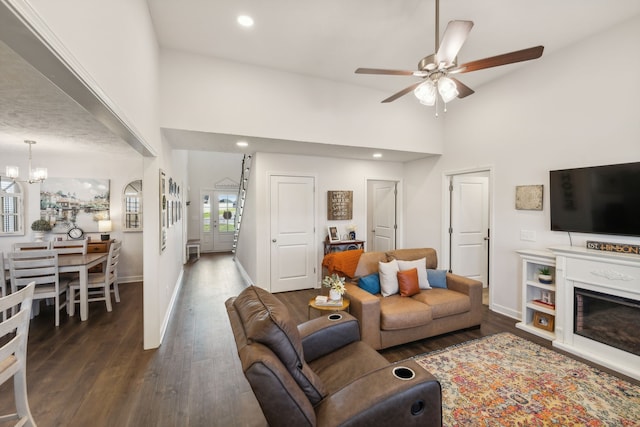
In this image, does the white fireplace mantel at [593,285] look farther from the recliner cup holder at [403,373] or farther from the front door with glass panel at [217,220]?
the front door with glass panel at [217,220]

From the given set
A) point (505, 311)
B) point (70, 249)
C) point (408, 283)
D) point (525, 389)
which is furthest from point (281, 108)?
point (505, 311)

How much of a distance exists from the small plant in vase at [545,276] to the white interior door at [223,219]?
340 inches

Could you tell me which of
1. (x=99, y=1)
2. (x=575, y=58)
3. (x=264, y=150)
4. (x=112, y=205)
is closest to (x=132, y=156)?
(x=112, y=205)

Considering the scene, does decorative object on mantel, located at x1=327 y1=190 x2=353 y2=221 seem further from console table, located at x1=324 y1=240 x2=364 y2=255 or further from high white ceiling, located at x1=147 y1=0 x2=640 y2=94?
high white ceiling, located at x1=147 y1=0 x2=640 y2=94

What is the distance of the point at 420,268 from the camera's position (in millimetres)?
3432

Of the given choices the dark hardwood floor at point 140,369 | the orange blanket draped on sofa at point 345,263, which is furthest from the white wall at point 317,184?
the orange blanket draped on sofa at point 345,263

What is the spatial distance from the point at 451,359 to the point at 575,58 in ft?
12.0

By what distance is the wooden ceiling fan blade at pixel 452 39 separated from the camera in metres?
1.80

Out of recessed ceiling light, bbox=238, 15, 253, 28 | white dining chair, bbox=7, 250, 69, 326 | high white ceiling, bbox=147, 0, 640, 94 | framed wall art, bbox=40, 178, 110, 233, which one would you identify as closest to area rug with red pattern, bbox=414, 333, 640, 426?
high white ceiling, bbox=147, 0, 640, 94

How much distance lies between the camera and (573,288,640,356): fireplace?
8.32 ft

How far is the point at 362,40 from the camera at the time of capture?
3.09 m

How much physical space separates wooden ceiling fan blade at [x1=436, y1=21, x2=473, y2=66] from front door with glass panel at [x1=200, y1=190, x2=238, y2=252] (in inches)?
345

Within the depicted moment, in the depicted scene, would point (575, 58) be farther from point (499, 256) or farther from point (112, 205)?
point (112, 205)

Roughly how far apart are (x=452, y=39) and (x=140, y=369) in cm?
386
